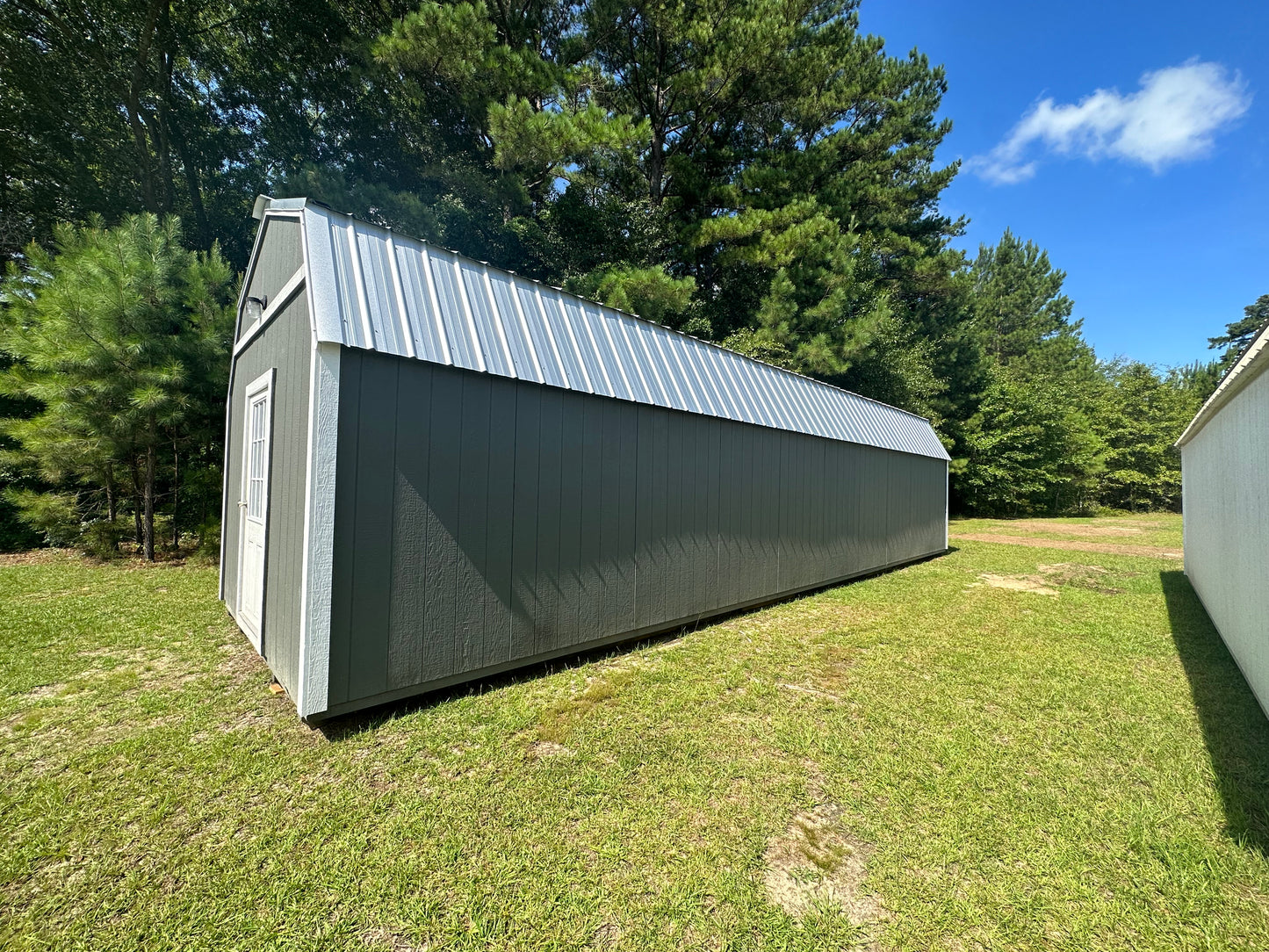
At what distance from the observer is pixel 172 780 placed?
222 cm

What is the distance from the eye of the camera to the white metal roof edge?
2783 mm

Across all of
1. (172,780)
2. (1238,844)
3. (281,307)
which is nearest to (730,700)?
(1238,844)

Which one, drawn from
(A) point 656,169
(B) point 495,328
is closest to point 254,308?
(B) point 495,328

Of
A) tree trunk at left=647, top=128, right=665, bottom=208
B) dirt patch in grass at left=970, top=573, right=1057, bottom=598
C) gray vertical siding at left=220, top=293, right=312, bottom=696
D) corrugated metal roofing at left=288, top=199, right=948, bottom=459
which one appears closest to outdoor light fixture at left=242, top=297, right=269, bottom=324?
gray vertical siding at left=220, top=293, right=312, bottom=696

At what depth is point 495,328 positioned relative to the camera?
11.0ft

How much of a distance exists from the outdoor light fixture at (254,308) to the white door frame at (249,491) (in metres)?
0.52

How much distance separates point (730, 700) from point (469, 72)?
11864mm

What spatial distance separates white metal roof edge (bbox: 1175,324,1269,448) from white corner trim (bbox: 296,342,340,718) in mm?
4878

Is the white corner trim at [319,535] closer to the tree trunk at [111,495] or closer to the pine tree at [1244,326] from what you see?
the tree trunk at [111,495]

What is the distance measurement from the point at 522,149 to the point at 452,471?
9.25 meters

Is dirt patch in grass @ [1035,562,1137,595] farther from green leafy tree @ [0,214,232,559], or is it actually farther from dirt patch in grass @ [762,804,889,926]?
green leafy tree @ [0,214,232,559]

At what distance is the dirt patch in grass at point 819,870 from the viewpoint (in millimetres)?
1654

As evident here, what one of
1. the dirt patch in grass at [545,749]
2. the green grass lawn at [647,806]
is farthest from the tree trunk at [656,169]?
the dirt patch in grass at [545,749]

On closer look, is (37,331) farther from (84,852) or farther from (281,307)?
(84,852)
